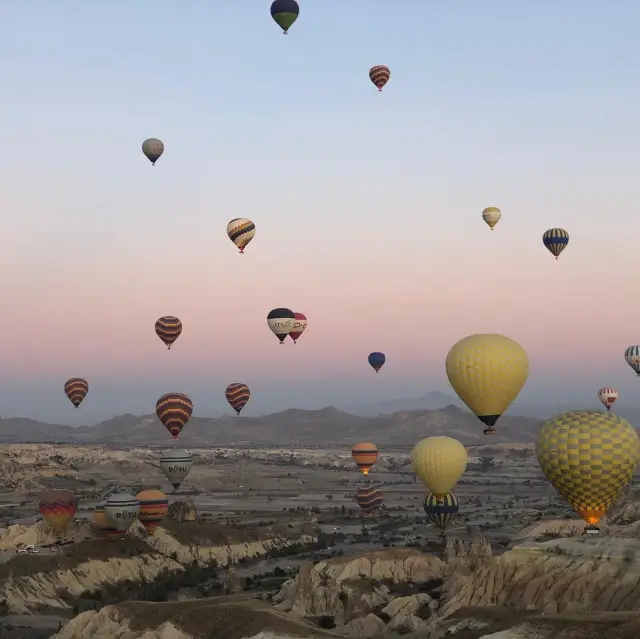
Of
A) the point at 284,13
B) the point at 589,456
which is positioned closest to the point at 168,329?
the point at 284,13

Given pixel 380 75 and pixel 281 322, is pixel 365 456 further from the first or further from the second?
pixel 380 75

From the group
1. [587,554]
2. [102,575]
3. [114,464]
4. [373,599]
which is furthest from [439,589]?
[114,464]

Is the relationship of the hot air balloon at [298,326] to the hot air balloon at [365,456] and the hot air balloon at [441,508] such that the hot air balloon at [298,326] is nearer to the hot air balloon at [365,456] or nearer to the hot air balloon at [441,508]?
the hot air balloon at [365,456]

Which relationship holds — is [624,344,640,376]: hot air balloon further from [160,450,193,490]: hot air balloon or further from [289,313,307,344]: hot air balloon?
[160,450,193,490]: hot air balloon

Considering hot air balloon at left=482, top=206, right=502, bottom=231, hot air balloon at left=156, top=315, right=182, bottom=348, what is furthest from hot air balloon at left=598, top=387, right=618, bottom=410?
hot air balloon at left=156, top=315, right=182, bottom=348

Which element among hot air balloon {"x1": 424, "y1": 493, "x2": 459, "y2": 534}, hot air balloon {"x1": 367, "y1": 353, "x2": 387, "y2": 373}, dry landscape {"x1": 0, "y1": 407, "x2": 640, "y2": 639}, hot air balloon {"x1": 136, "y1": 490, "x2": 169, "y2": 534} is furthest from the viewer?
hot air balloon {"x1": 367, "y1": 353, "x2": 387, "y2": 373}

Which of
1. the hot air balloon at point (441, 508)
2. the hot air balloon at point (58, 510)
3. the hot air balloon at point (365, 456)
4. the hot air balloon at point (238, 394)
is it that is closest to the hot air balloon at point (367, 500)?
the hot air balloon at point (365, 456)
